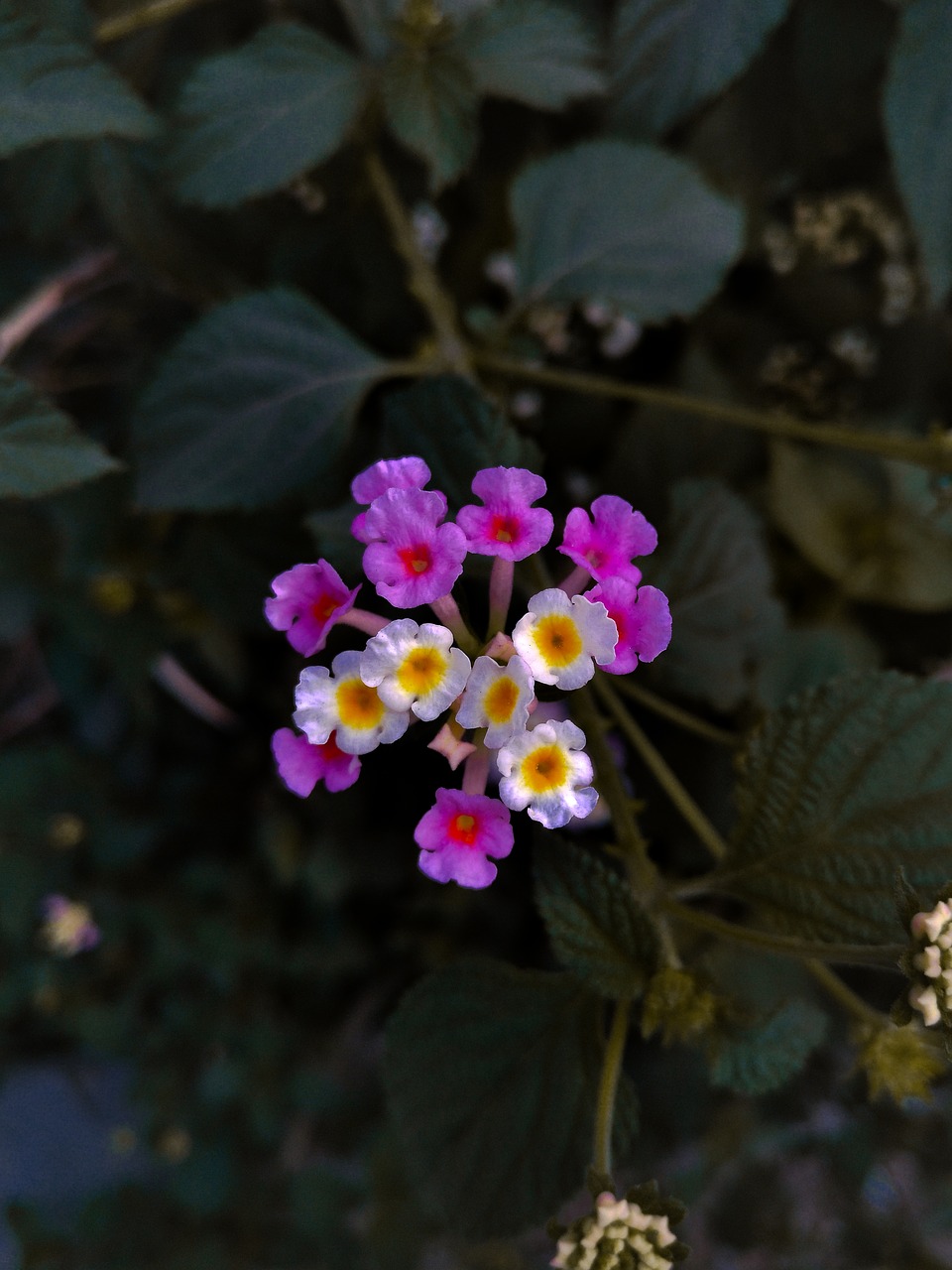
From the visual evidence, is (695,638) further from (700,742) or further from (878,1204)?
(878,1204)

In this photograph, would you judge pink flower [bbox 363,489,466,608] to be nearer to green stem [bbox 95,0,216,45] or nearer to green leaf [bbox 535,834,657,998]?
green leaf [bbox 535,834,657,998]

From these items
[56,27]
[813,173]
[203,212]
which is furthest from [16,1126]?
[813,173]

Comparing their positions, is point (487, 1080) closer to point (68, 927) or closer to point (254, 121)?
point (254, 121)

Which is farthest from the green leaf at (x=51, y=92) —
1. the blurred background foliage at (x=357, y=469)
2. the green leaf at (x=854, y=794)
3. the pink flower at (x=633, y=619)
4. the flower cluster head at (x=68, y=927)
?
the flower cluster head at (x=68, y=927)

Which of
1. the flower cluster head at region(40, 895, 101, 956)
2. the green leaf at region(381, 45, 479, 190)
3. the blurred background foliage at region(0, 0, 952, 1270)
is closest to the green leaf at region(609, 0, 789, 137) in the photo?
the blurred background foliage at region(0, 0, 952, 1270)

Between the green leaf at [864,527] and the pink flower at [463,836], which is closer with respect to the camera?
the pink flower at [463,836]

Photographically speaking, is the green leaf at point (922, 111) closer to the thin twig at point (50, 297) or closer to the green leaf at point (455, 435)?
the green leaf at point (455, 435)
